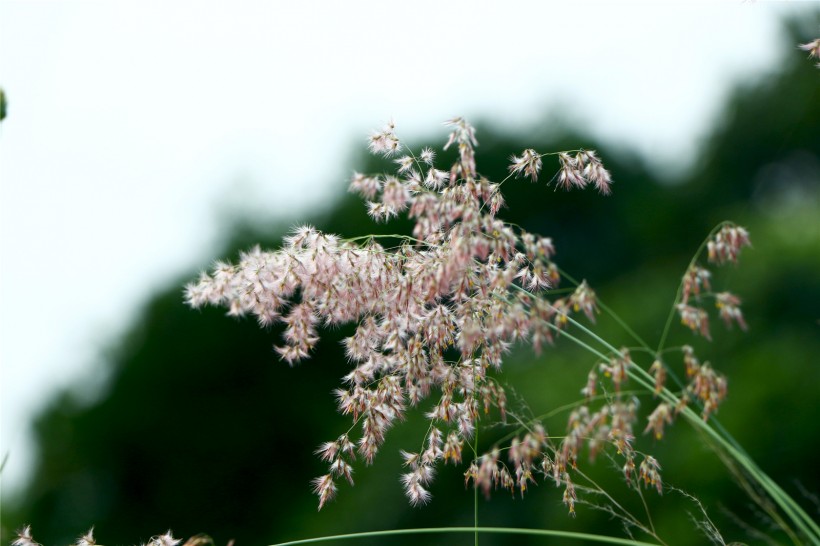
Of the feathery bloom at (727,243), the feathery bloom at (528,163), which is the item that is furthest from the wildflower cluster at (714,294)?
the feathery bloom at (528,163)

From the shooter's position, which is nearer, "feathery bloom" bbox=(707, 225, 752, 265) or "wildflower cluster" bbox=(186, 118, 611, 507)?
"feathery bloom" bbox=(707, 225, 752, 265)

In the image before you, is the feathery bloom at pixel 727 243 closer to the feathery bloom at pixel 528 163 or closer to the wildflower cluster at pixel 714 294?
the wildflower cluster at pixel 714 294

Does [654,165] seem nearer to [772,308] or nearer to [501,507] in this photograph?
[772,308]

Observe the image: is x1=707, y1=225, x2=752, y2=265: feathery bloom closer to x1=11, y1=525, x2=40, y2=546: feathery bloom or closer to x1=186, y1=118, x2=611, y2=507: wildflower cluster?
x1=186, y1=118, x2=611, y2=507: wildflower cluster

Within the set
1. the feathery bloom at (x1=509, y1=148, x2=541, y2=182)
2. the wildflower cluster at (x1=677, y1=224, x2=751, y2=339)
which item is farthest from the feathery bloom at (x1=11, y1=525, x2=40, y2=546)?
the wildflower cluster at (x1=677, y1=224, x2=751, y2=339)

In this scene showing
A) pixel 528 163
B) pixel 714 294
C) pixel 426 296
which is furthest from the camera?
pixel 528 163

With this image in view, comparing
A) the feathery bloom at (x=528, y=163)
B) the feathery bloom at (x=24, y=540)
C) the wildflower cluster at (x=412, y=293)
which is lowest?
the feathery bloom at (x=24, y=540)

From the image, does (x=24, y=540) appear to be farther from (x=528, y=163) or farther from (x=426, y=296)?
→ (x=528, y=163)

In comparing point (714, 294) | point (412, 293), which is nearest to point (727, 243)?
point (714, 294)

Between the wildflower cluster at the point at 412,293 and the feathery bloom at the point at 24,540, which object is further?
the feathery bloom at the point at 24,540

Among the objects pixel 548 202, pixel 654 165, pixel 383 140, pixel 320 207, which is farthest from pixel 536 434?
pixel 654 165

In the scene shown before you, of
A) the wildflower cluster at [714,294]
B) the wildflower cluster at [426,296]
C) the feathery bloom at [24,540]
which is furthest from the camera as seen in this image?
the feathery bloom at [24,540]


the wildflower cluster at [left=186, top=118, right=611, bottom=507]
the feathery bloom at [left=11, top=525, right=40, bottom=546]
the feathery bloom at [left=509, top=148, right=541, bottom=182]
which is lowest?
the feathery bloom at [left=11, top=525, right=40, bottom=546]

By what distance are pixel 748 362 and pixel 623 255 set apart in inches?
223
